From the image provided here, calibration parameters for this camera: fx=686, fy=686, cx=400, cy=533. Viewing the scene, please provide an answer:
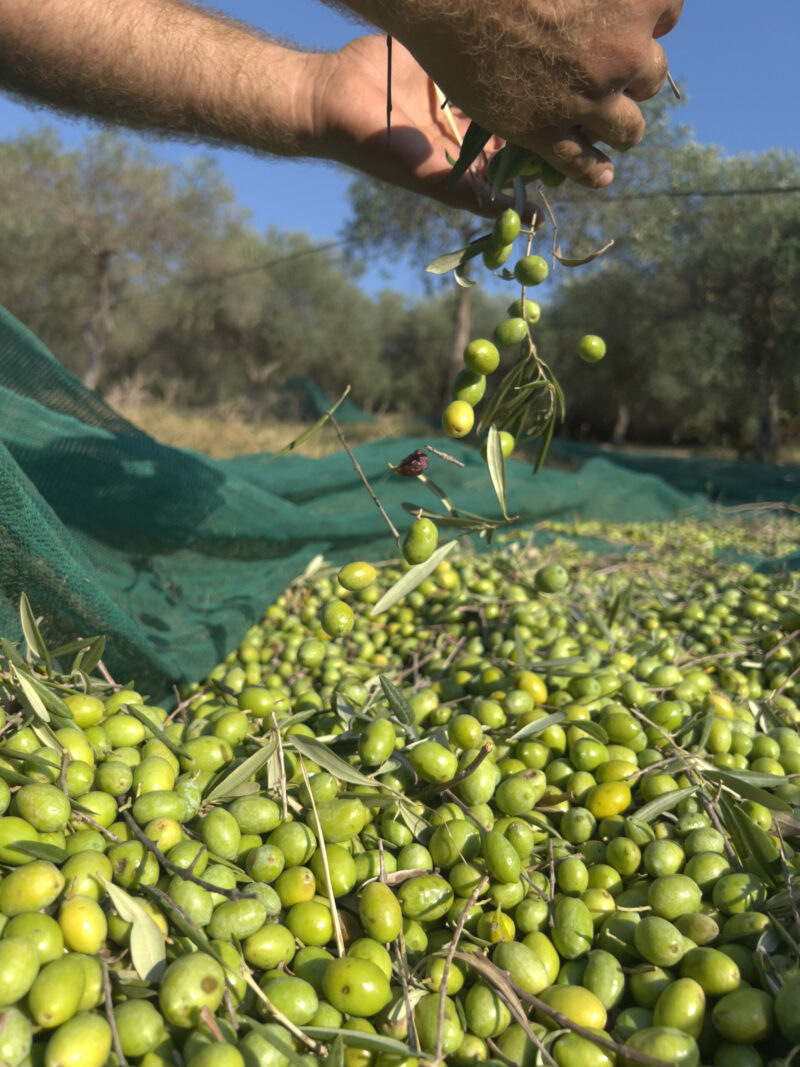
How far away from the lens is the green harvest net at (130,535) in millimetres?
2109

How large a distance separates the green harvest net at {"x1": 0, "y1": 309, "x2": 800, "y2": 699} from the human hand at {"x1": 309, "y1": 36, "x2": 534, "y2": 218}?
1518 mm

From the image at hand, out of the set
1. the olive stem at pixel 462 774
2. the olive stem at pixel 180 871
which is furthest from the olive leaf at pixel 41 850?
the olive stem at pixel 462 774

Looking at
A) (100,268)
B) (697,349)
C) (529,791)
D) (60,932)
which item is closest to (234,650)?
(529,791)

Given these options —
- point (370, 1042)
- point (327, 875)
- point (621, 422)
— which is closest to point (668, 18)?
point (327, 875)

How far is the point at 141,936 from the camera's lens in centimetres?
109

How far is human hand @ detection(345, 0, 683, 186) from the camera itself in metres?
1.43

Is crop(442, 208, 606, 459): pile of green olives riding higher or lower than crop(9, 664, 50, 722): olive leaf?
higher

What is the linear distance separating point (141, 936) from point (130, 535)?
220 cm

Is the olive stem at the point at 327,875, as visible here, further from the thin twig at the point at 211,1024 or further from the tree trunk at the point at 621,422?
the tree trunk at the point at 621,422

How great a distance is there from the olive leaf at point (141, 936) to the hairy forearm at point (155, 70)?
267cm

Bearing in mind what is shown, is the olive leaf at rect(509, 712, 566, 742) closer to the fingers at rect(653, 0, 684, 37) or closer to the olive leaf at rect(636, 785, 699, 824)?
the olive leaf at rect(636, 785, 699, 824)

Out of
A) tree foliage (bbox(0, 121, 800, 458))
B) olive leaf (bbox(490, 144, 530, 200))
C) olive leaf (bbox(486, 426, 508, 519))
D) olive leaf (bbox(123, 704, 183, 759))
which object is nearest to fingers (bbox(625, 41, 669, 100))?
olive leaf (bbox(490, 144, 530, 200))

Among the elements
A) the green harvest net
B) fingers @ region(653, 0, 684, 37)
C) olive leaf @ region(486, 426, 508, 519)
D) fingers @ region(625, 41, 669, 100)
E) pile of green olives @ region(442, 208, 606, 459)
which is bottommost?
the green harvest net

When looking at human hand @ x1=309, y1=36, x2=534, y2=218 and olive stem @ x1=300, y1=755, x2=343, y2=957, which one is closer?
olive stem @ x1=300, y1=755, x2=343, y2=957
